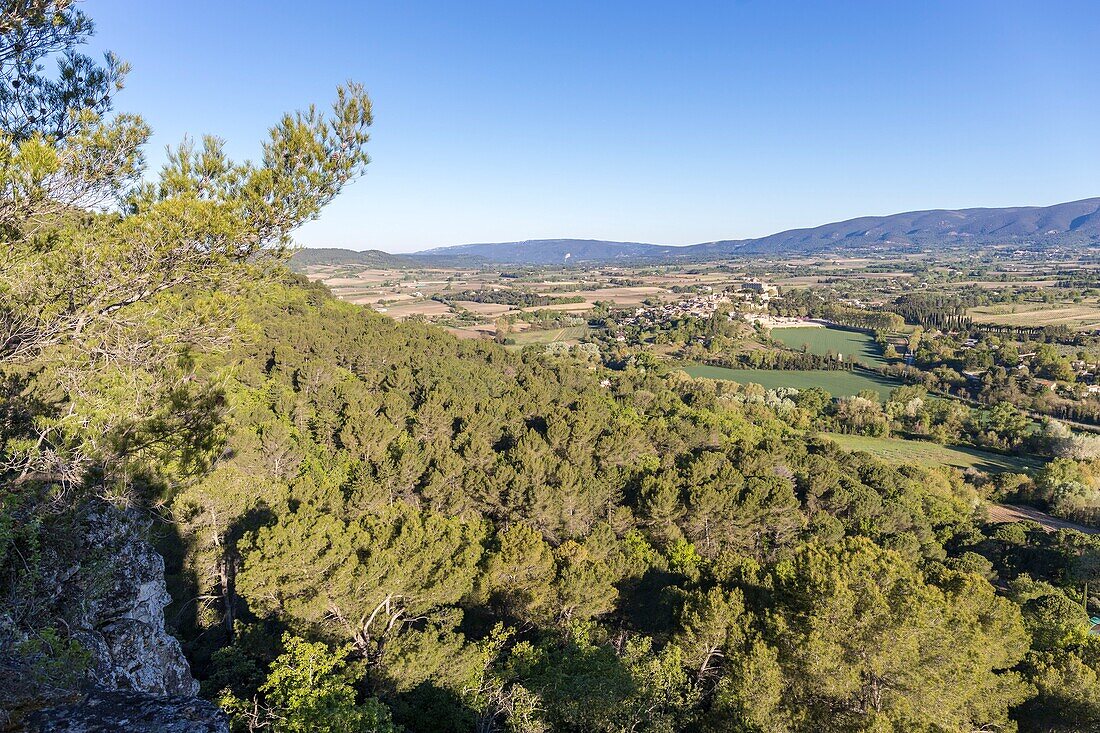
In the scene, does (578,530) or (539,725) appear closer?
(539,725)

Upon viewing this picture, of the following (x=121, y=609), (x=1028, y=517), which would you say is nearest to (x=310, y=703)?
(x=121, y=609)

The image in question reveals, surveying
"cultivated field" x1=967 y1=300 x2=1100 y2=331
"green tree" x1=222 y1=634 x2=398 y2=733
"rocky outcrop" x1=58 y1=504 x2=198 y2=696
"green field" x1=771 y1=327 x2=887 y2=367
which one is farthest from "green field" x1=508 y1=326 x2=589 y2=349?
"rocky outcrop" x1=58 y1=504 x2=198 y2=696

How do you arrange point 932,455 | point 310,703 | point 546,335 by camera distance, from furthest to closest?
1. point 546,335
2. point 932,455
3. point 310,703

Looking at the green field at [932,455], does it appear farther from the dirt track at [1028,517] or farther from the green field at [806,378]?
the green field at [806,378]

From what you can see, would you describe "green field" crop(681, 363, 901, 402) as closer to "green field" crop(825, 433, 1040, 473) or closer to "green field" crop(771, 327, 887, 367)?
"green field" crop(771, 327, 887, 367)

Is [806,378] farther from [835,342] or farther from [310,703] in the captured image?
[310,703]

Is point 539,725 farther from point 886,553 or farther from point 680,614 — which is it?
point 886,553

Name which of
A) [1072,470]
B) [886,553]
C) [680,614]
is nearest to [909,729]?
[886,553]
